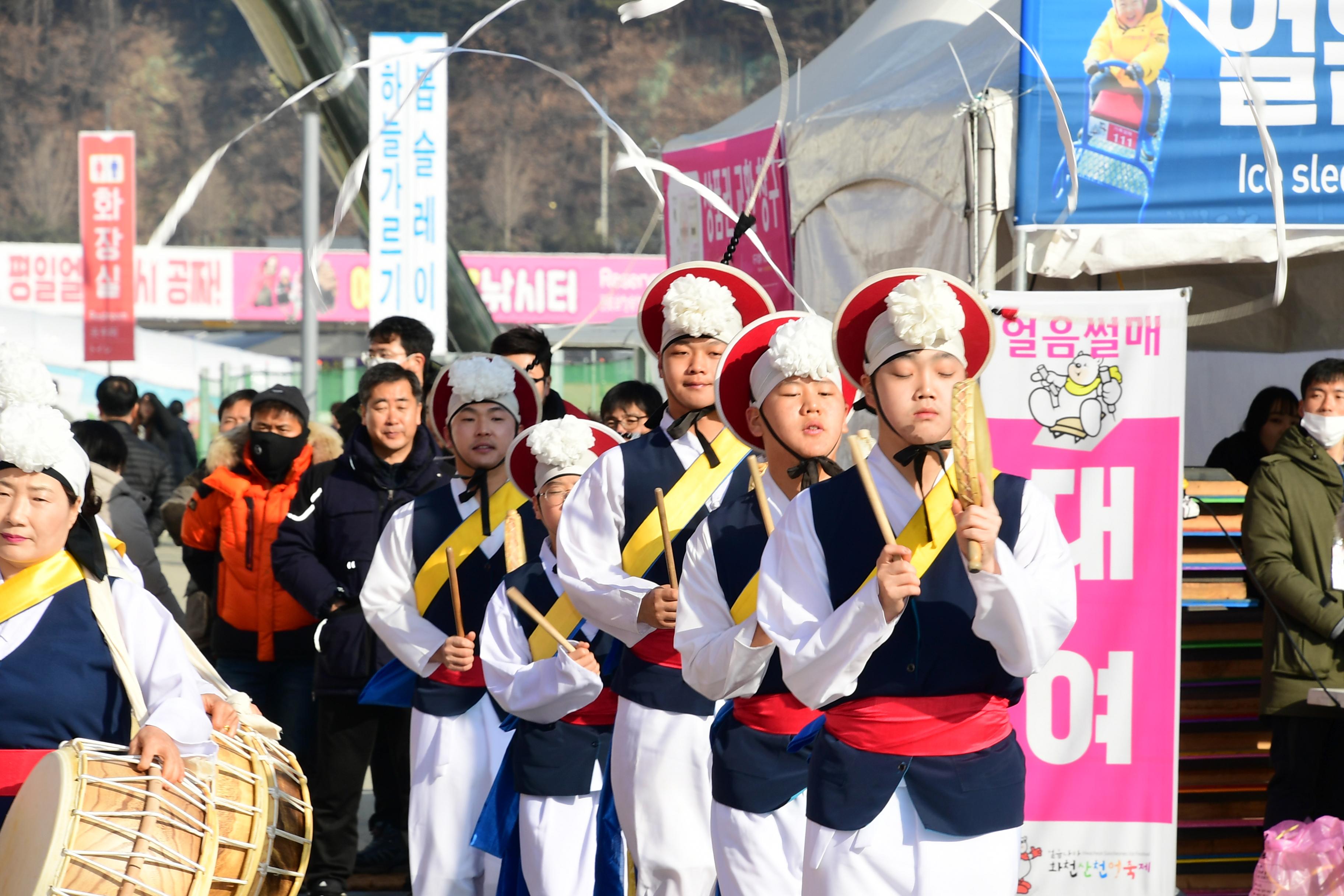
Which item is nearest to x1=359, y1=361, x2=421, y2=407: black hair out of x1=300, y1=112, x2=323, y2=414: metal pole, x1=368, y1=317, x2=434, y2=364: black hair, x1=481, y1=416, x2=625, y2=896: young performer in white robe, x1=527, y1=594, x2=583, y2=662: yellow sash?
x1=368, y1=317, x2=434, y2=364: black hair

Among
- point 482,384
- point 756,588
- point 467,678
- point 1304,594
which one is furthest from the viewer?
point 1304,594

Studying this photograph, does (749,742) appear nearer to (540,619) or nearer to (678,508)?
(678,508)

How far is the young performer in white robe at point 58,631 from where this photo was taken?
10.5 feet

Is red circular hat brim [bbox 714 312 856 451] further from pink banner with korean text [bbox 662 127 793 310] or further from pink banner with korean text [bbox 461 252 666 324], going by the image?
pink banner with korean text [bbox 461 252 666 324]

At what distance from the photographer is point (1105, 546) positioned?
4500 mm

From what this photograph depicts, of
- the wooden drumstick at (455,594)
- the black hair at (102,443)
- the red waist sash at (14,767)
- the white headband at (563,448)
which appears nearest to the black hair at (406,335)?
the black hair at (102,443)

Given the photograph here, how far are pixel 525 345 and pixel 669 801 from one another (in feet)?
7.57

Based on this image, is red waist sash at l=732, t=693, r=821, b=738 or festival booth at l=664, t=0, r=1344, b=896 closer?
red waist sash at l=732, t=693, r=821, b=738

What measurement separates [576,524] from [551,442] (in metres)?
0.34

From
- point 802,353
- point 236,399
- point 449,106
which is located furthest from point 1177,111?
point 449,106

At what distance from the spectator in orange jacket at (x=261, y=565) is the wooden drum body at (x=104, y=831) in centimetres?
232

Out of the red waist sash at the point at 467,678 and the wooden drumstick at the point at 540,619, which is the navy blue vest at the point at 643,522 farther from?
the red waist sash at the point at 467,678

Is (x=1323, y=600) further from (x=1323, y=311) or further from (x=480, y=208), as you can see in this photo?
(x=480, y=208)

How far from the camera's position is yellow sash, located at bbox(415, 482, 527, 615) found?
4.49 meters
